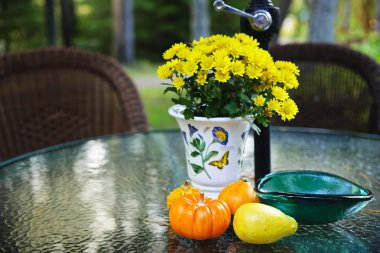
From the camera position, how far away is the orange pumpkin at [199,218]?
90 centimetres

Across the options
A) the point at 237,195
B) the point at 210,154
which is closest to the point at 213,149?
the point at 210,154

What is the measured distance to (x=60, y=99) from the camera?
7.47ft

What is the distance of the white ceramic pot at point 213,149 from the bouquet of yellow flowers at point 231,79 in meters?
0.03

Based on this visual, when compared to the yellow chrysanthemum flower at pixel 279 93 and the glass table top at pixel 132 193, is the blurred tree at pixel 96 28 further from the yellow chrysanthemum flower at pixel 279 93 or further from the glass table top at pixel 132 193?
the yellow chrysanthemum flower at pixel 279 93

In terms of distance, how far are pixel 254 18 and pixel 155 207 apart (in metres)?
0.45

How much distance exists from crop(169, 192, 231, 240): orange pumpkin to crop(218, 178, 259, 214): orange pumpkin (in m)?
0.05

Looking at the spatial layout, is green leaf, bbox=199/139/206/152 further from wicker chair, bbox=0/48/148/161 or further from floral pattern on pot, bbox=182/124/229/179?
wicker chair, bbox=0/48/148/161

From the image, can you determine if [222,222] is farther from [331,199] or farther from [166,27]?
[166,27]

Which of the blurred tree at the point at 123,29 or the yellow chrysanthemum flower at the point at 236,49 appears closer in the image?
the yellow chrysanthemum flower at the point at 236,49

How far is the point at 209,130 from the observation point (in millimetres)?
1048

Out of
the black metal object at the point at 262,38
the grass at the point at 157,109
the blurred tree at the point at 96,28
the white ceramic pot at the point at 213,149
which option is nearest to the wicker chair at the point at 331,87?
the black metal object at the point at 262,38

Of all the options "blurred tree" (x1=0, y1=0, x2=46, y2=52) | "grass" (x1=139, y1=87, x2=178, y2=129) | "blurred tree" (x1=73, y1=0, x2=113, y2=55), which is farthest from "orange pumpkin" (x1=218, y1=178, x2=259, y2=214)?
"blurred tree" (x1=0, y1=0, x2=46, y2=52)

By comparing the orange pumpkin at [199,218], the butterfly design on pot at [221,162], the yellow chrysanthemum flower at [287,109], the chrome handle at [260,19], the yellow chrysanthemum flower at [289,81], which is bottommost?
the orange pumpkin at [199,218]

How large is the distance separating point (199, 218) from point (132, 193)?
0.35 meters
